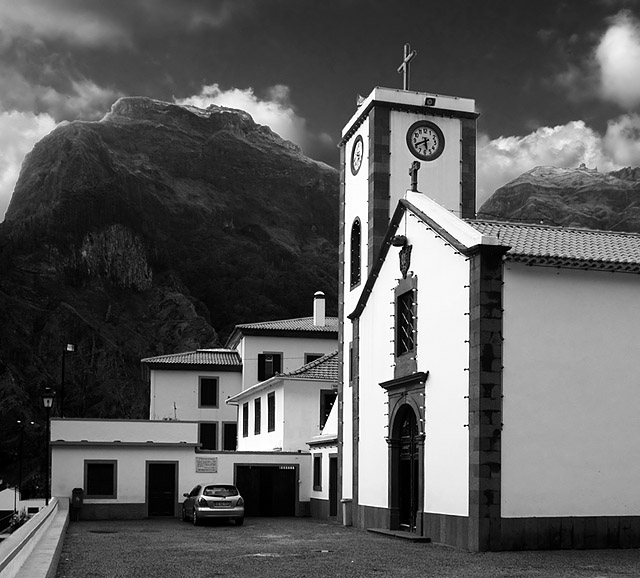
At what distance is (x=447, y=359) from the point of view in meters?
19.2

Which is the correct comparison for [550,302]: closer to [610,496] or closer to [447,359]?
[447,359]

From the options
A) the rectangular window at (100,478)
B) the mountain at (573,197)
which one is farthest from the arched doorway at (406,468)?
the mountain at (573,197)

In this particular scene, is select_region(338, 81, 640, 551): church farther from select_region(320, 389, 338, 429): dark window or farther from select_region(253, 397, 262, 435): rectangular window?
select_region(253, 397, 262, 435): rectangular window

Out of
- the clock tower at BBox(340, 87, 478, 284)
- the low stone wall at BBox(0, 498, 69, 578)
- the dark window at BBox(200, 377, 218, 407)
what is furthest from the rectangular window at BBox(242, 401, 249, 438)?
the low stone wall at BBox(0, 498, 69, 578)

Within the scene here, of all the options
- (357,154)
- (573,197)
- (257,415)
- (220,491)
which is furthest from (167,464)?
(573,197)

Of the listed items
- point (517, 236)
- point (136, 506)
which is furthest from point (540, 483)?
point (136, 506)

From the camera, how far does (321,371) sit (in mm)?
35469

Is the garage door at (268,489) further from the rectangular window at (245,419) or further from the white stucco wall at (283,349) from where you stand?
the white stucco wall at (283,349)

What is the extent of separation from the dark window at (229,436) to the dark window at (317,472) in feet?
47.6

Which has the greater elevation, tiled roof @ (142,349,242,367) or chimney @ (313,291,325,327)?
chimney @ (313,291,325,327)

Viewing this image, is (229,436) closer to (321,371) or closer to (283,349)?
(283,349)

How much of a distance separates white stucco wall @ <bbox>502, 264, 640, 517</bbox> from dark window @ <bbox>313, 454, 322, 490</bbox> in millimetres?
14759

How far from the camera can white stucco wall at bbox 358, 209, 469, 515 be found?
18453 mm

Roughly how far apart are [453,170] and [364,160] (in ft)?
8.37
